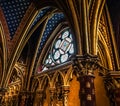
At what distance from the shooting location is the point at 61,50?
1298 cm

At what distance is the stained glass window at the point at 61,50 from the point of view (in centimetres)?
1251

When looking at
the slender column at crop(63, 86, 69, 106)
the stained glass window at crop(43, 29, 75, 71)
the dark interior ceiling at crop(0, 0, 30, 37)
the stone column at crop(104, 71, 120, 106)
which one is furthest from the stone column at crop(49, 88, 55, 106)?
the dark interior ceiling at crop(0, 0, 30, 37)

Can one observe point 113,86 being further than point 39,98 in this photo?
No

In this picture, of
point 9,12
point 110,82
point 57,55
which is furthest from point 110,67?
point 9,12

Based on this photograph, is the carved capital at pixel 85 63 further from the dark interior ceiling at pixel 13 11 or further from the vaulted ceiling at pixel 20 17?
the dark interior ceiling at pixel 13 11

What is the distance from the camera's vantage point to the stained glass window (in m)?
12.5

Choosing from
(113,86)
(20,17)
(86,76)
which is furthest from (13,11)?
(86,76)

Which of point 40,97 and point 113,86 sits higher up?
point 113,86

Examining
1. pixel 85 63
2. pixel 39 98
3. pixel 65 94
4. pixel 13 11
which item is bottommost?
pixel 39 98

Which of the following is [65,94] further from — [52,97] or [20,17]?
[20,17]

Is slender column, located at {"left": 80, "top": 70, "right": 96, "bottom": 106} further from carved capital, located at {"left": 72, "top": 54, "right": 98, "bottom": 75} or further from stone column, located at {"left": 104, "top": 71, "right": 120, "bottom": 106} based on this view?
stone column, located at {"left": 104, "top": 71, "right": 120, "bottom": 106}

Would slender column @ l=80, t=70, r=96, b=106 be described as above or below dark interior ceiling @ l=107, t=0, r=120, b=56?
below

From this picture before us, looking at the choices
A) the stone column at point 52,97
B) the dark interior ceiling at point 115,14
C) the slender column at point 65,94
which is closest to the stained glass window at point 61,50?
the stone column at point 52,97

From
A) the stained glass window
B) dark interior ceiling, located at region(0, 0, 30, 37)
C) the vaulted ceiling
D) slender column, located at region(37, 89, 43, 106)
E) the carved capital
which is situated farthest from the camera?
the stained glass window
